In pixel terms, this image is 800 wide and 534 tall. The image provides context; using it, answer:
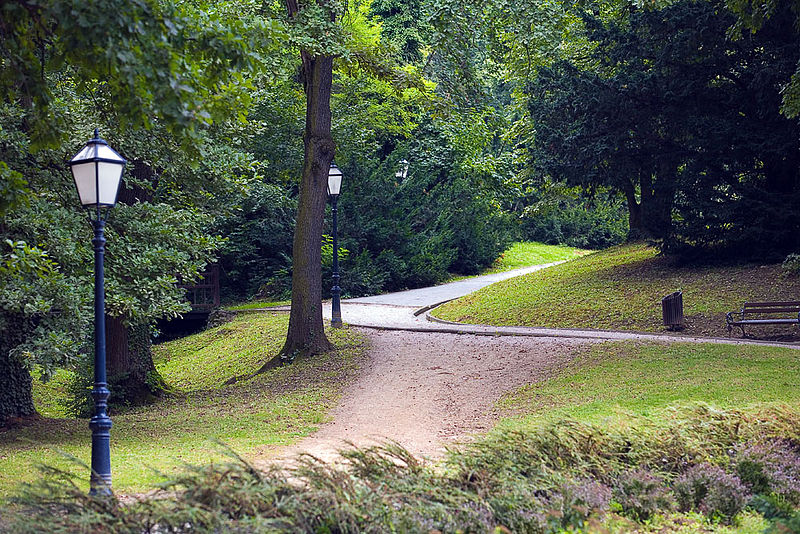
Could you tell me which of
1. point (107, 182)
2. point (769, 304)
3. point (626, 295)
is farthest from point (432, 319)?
point (107, 182)

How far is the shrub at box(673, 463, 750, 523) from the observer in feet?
18.7

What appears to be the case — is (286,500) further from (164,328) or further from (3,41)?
(164,328)

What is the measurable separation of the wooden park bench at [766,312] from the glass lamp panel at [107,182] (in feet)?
38.6

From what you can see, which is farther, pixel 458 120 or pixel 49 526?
pixel 458 120

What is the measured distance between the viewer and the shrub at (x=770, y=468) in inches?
239

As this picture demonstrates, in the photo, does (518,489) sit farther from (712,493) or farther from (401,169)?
(401,169)

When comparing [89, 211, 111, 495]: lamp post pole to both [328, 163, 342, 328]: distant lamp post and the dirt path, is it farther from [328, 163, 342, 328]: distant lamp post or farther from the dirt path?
[328, 163, 342, 328]: distant lamp post

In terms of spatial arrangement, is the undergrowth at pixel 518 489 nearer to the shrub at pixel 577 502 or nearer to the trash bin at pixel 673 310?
the shrub at pixel 577 502

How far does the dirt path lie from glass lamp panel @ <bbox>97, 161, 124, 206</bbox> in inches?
125

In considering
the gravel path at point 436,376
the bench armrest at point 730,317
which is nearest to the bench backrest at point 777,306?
the bench armrest at point 730,317

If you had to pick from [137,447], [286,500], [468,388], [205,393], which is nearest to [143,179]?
[205,393]

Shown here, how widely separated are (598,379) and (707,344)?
2.98m

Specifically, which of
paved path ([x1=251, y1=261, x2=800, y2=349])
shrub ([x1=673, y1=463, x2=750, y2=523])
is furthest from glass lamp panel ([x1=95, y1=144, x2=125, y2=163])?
paved path ([x1=251, y1=261, x2=800, y2=349])

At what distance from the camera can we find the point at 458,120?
1720 centimetres
